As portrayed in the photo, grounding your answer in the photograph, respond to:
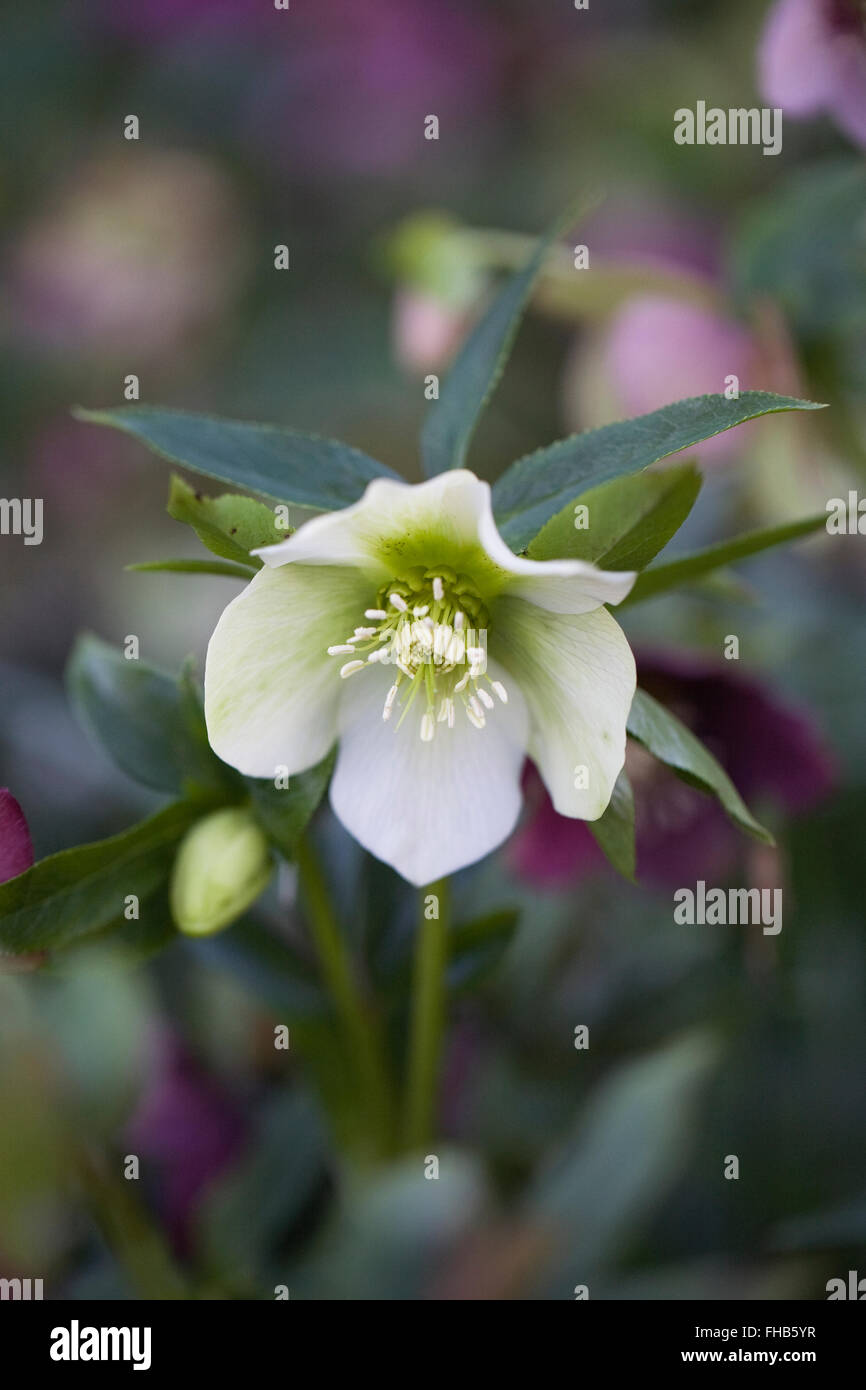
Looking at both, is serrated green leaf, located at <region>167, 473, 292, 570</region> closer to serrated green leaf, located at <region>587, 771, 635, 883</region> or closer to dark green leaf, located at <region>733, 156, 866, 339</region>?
serrated green leaf, located at <region>587, 771, 635, 883</region>

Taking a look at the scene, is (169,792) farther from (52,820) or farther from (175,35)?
(175,35)

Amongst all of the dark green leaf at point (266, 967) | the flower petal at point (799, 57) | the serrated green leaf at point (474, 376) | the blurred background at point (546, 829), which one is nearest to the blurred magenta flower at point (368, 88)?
the blurred background at point (546, 829)

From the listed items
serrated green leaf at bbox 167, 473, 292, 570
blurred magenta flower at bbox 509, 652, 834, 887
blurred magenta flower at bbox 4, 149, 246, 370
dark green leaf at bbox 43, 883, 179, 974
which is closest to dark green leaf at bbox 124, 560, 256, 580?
serrated green leaf at bbox 167, 473, 292, 570

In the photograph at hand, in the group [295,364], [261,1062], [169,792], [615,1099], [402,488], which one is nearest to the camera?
[402,488]

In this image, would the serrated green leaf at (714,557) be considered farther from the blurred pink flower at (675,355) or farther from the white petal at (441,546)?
the blurred pink flower at (675,355)

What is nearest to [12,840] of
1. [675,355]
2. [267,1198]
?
[267,1198]
